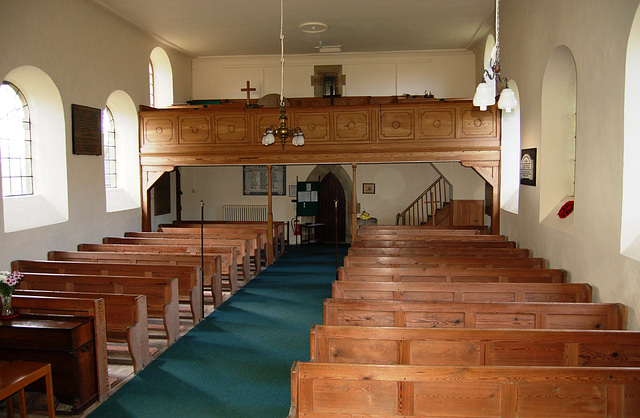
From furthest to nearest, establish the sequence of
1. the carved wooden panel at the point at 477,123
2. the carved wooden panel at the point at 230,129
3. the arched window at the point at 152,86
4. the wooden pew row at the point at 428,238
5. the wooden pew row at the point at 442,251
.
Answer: the arched window at the point at 152,86 → the carved wooden panel at the point at 230,129 → the carved wooden panel at the point at 477,123 → the wooden pew row at the point at 428,238 → the wooden pew row at the point at 442,251

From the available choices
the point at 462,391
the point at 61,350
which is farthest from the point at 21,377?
the point at 462,391

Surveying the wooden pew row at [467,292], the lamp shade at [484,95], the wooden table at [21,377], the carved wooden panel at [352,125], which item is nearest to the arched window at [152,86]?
the carved wooden panel at [352,125]

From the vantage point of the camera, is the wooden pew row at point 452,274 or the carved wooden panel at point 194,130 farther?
the carved wooden panel at point 194,130

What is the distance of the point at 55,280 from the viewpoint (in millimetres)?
6258

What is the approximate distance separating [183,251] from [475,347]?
6112 millimetres

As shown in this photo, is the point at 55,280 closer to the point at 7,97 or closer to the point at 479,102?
the point at 7,97

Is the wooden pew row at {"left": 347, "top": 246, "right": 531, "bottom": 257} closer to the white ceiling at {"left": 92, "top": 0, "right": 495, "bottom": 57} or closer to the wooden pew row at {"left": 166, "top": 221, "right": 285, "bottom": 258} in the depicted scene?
the wooden pew row at {"left": 166, "top": 221, "right": 285, "bottom": 258}

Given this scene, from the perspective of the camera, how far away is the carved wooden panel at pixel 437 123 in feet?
32.6

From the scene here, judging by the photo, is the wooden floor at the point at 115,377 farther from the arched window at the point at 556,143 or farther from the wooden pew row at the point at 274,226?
the arched window at the point at 556,143

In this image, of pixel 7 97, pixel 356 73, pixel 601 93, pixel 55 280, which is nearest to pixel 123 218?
pixel 7 97

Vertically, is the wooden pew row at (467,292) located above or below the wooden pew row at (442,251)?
below

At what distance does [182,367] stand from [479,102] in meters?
4.05

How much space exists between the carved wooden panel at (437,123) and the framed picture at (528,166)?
7.14ft

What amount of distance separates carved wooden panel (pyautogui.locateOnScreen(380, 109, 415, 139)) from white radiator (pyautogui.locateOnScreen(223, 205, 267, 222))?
20.1 feet
